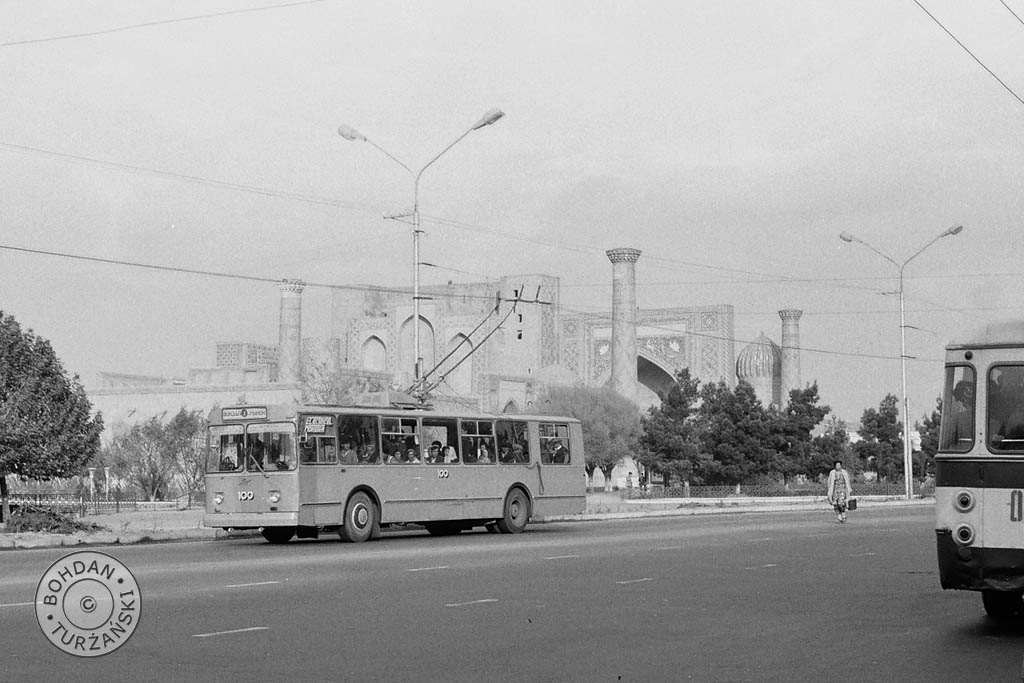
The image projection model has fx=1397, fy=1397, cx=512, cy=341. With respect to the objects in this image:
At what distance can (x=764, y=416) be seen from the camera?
6047 centimetres

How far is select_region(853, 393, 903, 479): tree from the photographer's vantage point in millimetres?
73625

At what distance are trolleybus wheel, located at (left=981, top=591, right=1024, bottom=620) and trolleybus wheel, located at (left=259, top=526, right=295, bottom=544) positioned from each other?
14.7 metres

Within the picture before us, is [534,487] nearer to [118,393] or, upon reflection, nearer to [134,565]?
[134,565]

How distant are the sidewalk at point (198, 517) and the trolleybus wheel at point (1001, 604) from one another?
16110 mm

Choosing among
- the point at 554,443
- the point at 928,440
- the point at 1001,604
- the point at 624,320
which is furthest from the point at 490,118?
the point at 928,440

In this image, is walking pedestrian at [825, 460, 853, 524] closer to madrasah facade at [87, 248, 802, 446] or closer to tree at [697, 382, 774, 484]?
tree at [697, 382, 774, 484]

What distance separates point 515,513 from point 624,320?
4358cm

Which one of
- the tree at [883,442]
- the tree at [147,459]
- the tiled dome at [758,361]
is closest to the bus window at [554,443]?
the tree at [147,459]

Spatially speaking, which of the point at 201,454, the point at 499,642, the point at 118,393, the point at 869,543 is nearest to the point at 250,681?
the point at 499,642

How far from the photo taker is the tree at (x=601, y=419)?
216 ft

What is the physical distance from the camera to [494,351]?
2876 inches

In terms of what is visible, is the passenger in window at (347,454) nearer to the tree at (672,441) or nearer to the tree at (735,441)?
the tree at (672,441)

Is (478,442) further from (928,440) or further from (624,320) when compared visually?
(928,440)

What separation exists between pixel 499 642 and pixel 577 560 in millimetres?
8555
